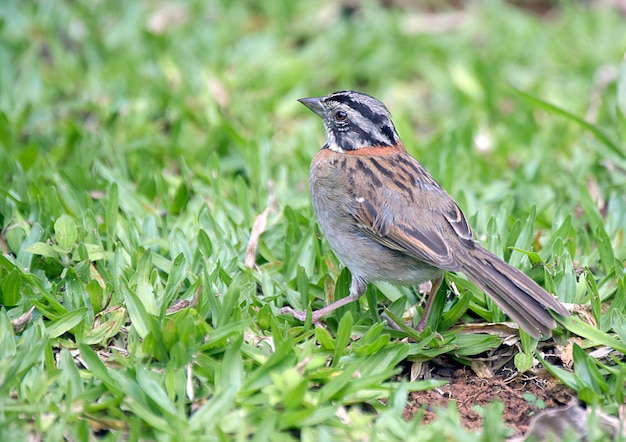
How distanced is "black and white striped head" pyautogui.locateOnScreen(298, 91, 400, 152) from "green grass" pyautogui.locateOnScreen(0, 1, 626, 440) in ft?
2.45

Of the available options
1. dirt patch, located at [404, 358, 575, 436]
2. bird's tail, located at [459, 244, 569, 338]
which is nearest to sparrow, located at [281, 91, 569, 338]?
bird's tail, located at [459, 244, 569, 338]

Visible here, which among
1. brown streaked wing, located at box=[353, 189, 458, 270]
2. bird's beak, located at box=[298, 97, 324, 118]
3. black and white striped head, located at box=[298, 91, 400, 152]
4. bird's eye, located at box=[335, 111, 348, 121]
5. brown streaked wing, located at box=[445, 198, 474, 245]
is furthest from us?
bird's beak, located at box=[298, 97, 324, 118]

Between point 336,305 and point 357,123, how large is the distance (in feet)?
4.94

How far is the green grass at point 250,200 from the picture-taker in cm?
450

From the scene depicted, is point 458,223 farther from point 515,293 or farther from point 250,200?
point 250,200

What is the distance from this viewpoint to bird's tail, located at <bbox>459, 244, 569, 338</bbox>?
4750 millimetres

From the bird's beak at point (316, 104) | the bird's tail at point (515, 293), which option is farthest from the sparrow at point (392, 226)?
the bird's beak at point (316, 104)

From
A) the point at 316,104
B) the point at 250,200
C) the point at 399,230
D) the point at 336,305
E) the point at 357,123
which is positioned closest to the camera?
the point at 399,230

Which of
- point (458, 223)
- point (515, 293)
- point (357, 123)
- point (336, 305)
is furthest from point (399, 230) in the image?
point (357, 123)

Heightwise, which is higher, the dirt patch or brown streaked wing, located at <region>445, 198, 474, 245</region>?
brown streaked wing, located at <region>445, 198, 474, 245</region>

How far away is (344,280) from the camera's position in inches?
221

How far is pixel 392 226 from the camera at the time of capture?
5285 mm

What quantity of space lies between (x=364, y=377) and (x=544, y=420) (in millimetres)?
1051

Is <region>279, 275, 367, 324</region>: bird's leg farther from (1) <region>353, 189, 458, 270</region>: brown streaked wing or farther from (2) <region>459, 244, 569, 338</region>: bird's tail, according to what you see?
(2) <region>459, 244, 569, 338</region>: bird's tail
